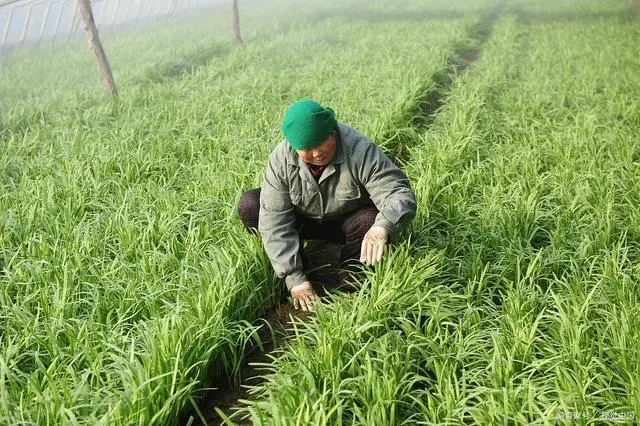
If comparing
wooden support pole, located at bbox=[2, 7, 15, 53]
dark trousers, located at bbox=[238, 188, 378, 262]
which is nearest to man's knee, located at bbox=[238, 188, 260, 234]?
dark trousers, located at bbox=[238, 188, 378, 262]

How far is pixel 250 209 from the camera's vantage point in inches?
113

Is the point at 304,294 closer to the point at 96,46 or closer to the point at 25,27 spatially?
the point at 96,46

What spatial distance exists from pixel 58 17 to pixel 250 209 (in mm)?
11444

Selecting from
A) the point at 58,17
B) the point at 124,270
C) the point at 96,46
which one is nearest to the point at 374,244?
the point at 124,270

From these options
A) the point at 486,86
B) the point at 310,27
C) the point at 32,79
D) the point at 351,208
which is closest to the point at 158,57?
the point at 32,79

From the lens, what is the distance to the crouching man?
2.48 m

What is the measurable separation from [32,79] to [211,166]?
208 inches

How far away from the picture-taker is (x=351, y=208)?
2754 mm

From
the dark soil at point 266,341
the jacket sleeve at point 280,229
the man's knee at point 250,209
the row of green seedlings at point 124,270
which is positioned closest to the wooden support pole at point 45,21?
the row of green seedlings at point 124,270

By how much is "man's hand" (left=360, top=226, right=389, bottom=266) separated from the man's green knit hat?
1.50ft

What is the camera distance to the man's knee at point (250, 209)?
2.88 m

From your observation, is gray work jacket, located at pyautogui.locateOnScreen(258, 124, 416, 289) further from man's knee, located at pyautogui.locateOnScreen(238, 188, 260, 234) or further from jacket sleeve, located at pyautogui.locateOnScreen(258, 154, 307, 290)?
man's knee, located at pyautogui.locateOnScreen(238, 188, 260, 234)

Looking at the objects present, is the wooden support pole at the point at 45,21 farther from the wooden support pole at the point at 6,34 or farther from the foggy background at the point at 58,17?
the wooden support pole at the point at 6,34

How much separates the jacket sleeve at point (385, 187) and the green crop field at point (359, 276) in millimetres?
204
